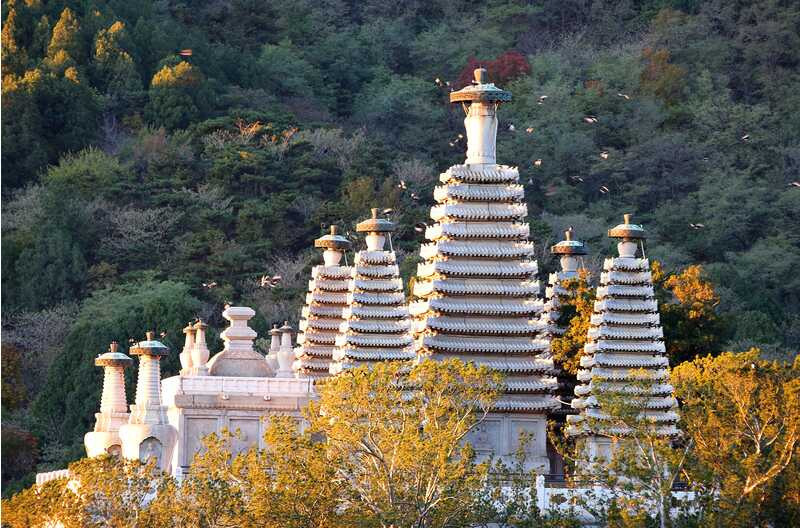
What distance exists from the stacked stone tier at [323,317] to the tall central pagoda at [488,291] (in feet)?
27.0

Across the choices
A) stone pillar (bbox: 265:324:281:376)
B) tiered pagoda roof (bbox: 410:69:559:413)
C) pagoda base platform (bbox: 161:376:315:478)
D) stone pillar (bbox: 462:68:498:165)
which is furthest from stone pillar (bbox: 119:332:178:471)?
stone pillar (bbox: 265:324:281:376)

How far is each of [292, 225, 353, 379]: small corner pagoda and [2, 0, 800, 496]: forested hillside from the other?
12580 millimetres

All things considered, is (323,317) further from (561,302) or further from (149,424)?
(149,424)

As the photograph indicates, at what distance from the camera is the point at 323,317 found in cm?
7988

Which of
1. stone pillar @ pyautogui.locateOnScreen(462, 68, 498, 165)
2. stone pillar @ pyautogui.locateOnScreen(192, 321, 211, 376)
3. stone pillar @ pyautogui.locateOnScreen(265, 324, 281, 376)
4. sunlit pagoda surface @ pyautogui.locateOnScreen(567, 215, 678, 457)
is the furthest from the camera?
stone pillar @ pyautogui.locateOnScreen(265, 324, 281, 376)

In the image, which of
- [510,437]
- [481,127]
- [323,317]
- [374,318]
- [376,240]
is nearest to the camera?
[510,437]

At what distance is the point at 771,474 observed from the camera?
60.7m

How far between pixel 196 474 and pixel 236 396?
11121 millimetres

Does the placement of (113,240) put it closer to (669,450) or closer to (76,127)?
(76,127)

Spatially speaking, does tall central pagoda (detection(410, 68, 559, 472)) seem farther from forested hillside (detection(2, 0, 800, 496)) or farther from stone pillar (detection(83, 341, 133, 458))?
forested hillside (detection(2, 0, 800, 496))

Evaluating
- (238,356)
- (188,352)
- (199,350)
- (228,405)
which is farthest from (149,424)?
(188,352)

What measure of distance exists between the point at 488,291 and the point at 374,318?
A: 3.60m

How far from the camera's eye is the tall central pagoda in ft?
228

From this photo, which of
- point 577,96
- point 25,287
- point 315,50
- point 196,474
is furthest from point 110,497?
point 315,50
